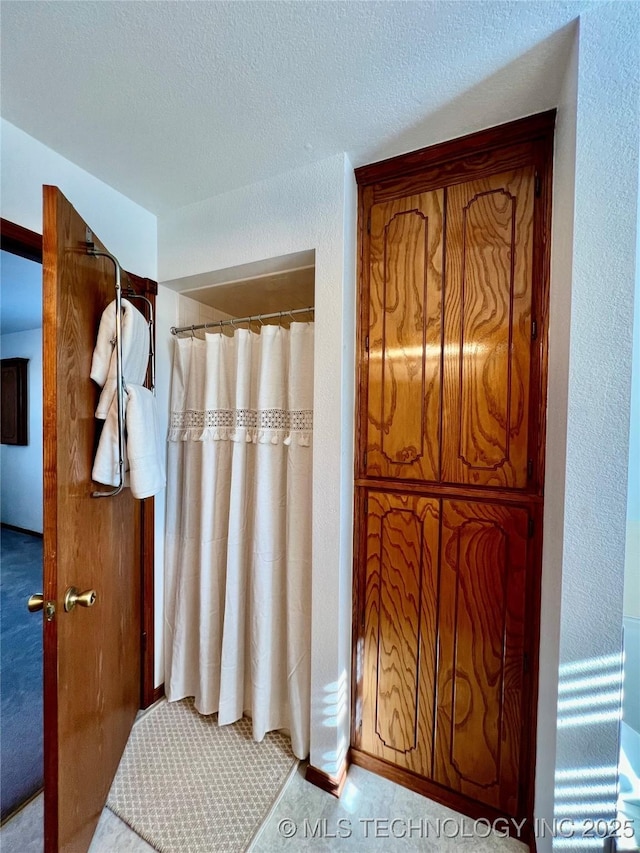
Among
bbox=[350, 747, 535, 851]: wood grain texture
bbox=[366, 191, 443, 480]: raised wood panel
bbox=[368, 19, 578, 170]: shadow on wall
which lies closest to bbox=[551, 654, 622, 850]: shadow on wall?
bbox=[350, 747, 535, 851]: wood grain texture

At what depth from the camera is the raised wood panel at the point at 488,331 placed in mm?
1147

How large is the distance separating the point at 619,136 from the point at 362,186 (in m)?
0.84

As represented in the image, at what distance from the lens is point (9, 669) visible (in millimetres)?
1920

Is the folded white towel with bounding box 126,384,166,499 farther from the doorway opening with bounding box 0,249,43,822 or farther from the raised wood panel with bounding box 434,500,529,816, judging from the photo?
the raised wood panel with bounding box 434,500,529,816

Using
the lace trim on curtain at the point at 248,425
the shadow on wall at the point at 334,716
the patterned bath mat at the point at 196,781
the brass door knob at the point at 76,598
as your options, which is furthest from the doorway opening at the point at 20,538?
the shadow on wall at the point at 334,716

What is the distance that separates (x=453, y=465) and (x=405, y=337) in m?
0.52

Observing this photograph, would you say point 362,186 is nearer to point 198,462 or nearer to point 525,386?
point 525,386

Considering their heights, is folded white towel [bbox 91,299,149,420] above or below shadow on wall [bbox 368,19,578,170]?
below

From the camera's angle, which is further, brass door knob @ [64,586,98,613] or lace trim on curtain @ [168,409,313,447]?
lace trim on curtain @ [168,409,313,447]

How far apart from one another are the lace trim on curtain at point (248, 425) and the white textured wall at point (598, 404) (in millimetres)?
927

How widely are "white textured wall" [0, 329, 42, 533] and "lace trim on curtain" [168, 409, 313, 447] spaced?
360 centimetres

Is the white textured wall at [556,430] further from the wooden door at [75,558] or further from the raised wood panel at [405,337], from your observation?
the wooden door at [75,558]

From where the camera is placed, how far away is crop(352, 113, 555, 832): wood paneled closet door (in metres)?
1.15

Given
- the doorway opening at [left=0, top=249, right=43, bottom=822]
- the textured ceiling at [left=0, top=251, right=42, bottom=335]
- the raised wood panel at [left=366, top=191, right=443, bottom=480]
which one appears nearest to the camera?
the raised wood panel at [left=366, top=191, right=443, bottom=480]
